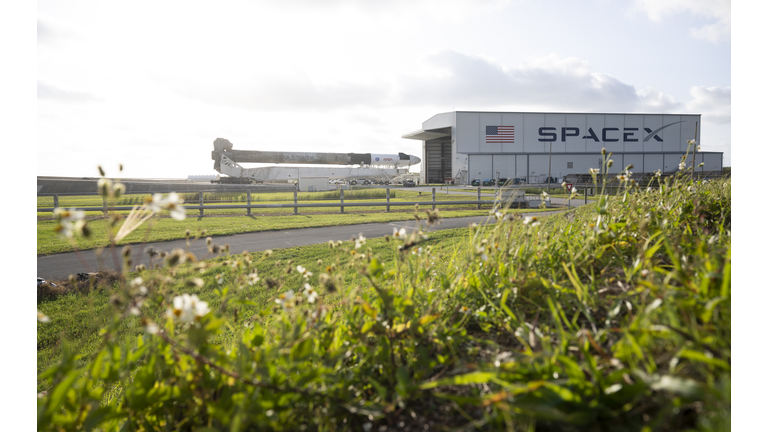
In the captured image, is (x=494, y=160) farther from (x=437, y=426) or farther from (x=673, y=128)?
(x=437, y=426)

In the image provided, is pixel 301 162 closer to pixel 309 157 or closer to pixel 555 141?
pixel 309 157

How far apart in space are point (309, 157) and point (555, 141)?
27.6m

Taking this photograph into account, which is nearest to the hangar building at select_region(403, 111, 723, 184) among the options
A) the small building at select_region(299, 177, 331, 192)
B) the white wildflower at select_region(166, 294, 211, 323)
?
the small building at select_region(299, 177, 331, 192)

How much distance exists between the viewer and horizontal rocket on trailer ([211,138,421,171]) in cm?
4084

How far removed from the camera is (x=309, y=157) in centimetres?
4409

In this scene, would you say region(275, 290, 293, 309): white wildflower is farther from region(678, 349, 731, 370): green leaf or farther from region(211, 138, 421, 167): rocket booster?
region(211, 138, 421, 167): rocket booster

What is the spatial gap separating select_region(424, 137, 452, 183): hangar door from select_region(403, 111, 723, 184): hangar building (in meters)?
11.2

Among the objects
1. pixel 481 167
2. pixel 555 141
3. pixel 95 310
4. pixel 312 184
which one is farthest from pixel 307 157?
pixel 95 310

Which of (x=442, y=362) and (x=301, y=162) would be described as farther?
(x=301, y=162)

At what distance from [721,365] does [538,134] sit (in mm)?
41335

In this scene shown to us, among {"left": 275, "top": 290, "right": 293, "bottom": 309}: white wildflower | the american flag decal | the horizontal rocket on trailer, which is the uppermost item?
the american flag decal

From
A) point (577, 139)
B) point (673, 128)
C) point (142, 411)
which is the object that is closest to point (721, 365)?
point (142, 411)

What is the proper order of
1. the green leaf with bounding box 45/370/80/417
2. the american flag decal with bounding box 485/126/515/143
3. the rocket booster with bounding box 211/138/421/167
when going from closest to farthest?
the green leaf with bounding box 45/370/80/417
the american flag decal with bounding box 485/126/515/143
the rocket booster with bounding box 211/138/421/167

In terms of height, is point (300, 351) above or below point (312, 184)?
below
